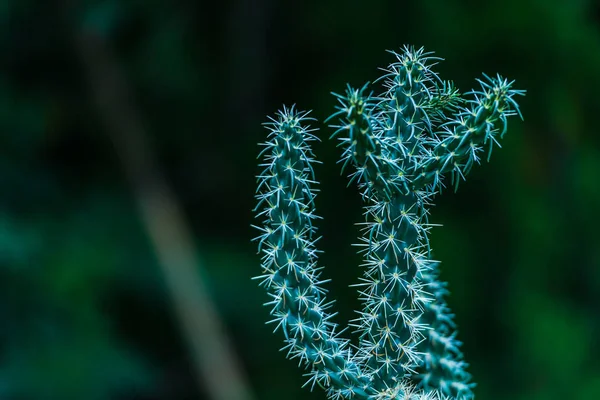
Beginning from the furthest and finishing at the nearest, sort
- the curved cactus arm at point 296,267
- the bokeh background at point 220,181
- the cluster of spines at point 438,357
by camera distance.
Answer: the bokeh background at point 220,181
the cluster of spines at point 438,357
the curved cactus arm at point 296,267

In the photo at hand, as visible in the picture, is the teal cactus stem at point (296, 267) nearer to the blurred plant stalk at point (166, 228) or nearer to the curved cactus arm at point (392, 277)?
the curved cactus arm at point (392, 277)

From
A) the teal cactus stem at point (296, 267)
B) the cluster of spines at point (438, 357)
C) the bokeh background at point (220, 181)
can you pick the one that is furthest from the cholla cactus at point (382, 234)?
the bokeh background at point (220, 181)

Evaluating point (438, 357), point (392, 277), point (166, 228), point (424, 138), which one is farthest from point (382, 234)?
point (166, 228)

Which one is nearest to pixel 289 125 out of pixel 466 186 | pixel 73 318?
pixel 466 186

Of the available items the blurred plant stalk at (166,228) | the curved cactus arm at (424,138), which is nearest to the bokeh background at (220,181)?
the blurred plant stalk at (166,228)

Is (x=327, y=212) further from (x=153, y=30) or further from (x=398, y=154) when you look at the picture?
(x=398, y=154)

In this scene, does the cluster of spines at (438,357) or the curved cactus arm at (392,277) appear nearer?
the curved cactus arm at (392,277)

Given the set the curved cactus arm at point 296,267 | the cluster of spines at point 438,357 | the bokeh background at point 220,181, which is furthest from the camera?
the bokeh background at point 220,181

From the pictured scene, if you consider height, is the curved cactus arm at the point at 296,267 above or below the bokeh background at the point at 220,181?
below

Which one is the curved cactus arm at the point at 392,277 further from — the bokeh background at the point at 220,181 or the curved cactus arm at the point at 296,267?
the bokeh background at the point at 220,181
